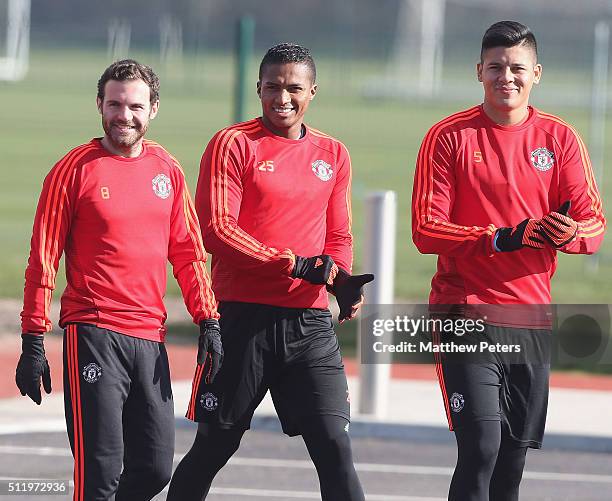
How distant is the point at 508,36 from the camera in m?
5.85

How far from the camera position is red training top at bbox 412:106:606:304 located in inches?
230

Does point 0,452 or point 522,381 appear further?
point 0,452

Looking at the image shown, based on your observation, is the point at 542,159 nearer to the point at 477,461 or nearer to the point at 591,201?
the point at 591,201

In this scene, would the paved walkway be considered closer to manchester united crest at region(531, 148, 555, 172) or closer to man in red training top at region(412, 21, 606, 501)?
man in red training top at region(412, 21, 606, 501)

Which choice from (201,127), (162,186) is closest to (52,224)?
(162,186)

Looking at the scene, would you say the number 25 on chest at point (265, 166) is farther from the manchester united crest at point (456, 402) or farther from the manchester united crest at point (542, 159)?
the manchester united crest at point (456, 402)

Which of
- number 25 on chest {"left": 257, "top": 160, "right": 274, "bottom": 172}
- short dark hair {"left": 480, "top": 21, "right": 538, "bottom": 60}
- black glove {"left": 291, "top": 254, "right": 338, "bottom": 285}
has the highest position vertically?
short dark hair {"left": 480, "top": 21, "right": 538, "bottom": 60}

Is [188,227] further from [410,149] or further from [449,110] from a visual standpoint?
[449,110]

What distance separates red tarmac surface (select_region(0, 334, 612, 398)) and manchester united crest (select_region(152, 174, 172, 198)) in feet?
17.6

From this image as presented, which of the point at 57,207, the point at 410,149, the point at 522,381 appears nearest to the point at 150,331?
the point at 57,207

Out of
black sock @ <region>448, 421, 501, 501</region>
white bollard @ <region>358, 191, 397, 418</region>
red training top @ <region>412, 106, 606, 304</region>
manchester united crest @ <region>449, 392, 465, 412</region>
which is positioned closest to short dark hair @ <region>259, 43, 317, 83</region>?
red training top @ <region>412, 106, 606, 304</region>

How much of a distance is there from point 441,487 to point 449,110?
35508 millimetres

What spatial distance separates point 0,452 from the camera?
8969 mm

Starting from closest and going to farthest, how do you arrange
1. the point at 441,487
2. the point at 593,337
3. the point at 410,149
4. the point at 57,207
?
the point at 57,207 < the point at 441,487 < the point at 593,337 < the point at 410,149
